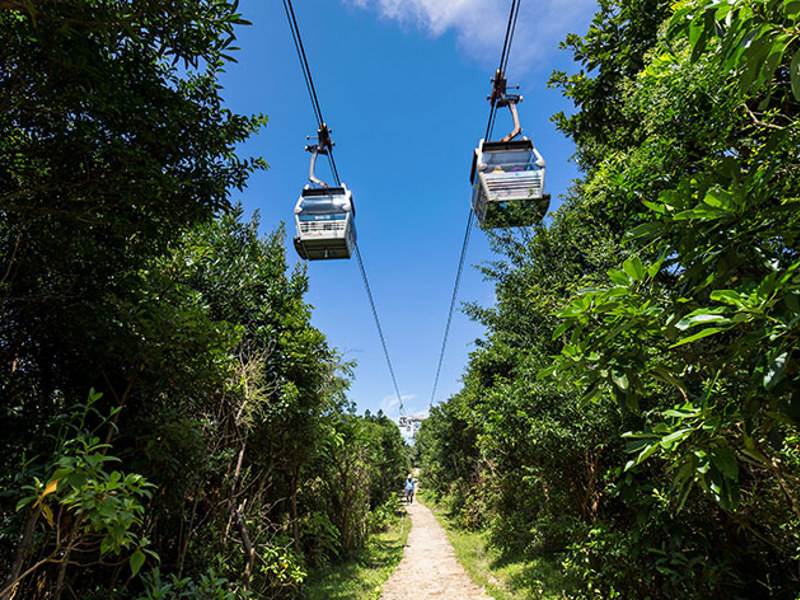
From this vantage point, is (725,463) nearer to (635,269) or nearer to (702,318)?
(702,318)

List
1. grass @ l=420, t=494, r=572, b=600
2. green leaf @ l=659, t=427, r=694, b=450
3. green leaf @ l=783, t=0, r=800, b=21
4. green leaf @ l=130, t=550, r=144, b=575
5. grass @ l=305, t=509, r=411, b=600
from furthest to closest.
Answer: grass @ l=305, t=509, r=411, b=600, grass @ l=420, t=494, r=572, b=600, green leaf @ l=130, t=550, r=144, b=575, green leaf @ l=659, t=427, r=694, b=450, green leaf @ l=783, t=0, r=800, b=21

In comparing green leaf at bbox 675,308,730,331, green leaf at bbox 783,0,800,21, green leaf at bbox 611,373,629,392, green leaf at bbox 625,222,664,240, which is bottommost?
green leaf at bbox 611,373,629,392

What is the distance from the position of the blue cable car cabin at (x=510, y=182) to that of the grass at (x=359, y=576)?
7.69 metres

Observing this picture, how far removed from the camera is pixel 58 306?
2727 millimetres

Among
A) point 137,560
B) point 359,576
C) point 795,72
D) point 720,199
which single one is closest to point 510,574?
point 359,576

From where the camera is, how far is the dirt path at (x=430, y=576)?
23.8 ft

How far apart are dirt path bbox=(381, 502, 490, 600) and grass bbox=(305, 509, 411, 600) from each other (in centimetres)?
23

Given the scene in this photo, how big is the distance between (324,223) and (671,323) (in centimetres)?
722

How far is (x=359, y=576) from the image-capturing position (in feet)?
27.4

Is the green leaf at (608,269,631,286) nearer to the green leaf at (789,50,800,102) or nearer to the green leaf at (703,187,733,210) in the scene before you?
the green leaf at (703,187,733,210)

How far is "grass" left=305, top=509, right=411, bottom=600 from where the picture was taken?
23.0 feet

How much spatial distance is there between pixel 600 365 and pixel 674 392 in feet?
11.1

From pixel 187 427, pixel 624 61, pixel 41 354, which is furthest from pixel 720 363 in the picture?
pixel 624 61

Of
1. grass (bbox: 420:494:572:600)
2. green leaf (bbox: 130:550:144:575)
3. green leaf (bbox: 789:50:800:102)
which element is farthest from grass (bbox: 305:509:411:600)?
green leaf (bbox: 789:50:800:102)
